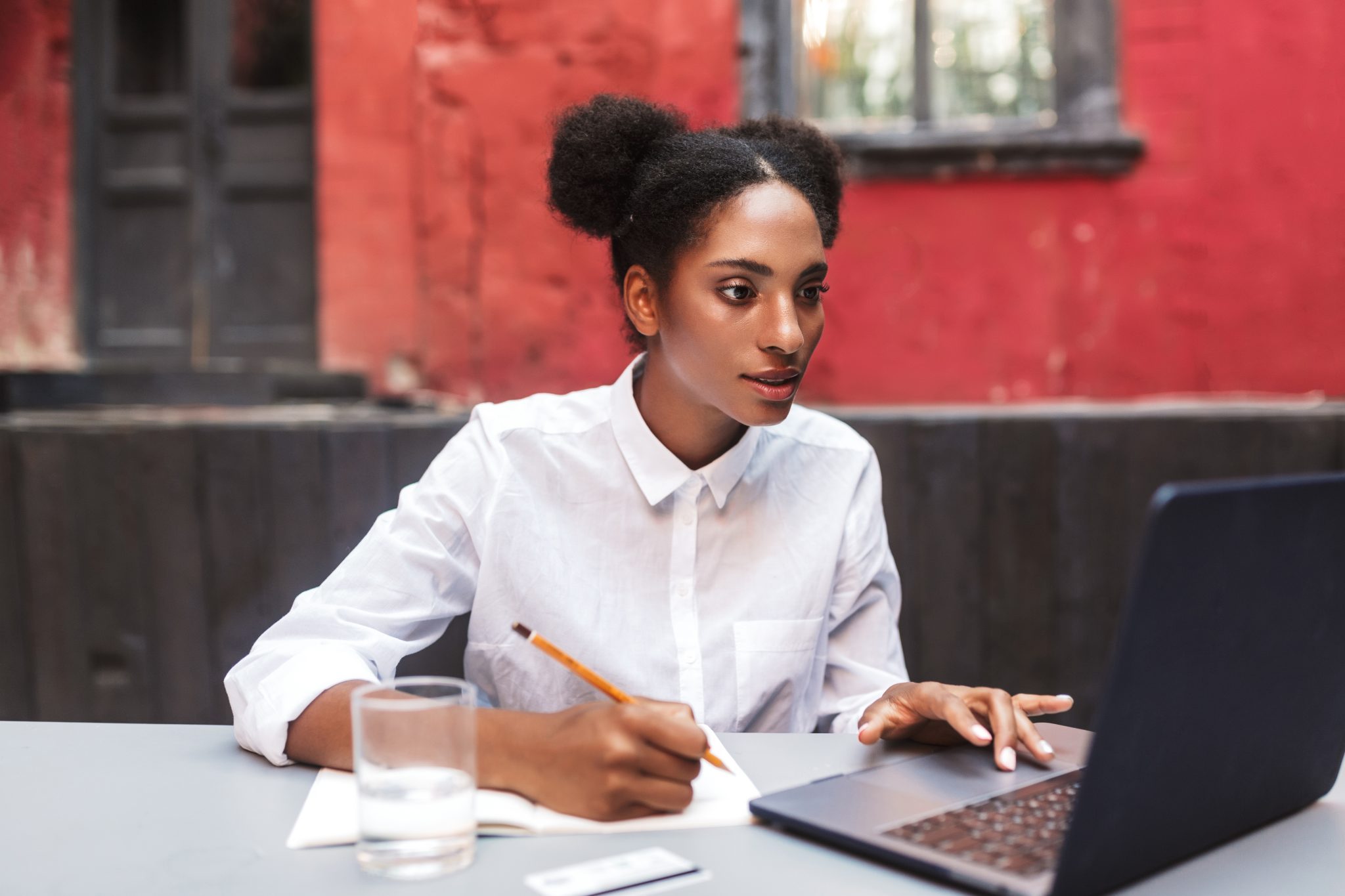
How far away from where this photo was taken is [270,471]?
2420 millimetres

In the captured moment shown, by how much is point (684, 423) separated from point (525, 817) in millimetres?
761

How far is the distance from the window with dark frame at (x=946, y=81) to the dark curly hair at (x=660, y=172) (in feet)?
6.58

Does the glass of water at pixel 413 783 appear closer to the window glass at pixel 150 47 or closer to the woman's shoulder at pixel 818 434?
the woman's shoulder at pixel 818 434

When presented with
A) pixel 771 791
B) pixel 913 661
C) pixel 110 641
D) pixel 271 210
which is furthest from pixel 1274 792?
pixel 271 210

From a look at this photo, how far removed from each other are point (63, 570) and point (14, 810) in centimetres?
167

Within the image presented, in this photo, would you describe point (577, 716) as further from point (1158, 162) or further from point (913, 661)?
point (1158, 162)

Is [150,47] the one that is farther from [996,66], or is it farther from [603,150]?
[603,150]

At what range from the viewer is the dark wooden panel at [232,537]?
242 cm

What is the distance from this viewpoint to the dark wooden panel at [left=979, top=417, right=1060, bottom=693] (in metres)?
2.50

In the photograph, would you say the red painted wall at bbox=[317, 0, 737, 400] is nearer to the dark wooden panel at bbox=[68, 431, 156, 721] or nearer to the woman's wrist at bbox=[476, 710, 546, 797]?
the dark wooden panel at bbox=[68, 431, 156, 721]

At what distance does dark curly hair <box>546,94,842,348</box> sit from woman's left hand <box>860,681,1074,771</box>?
667 millimetres

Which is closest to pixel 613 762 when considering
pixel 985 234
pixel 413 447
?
pixel 413 447

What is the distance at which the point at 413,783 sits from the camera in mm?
807

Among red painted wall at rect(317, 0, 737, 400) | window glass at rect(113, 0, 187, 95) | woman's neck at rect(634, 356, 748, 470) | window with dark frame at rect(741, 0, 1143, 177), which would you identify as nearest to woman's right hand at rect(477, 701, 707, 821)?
woman's neck at rect(634, 356, 748, 470)
